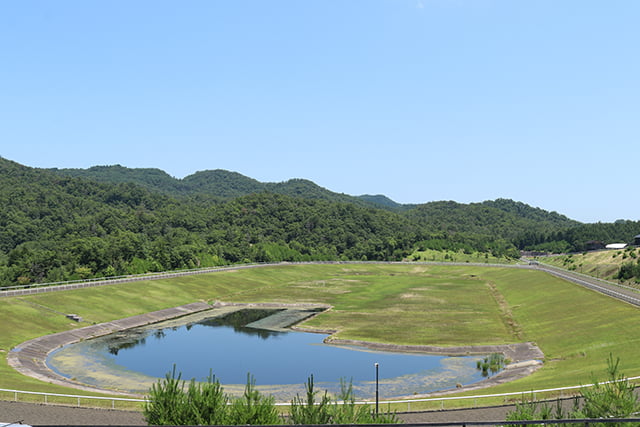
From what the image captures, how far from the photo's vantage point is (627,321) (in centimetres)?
6888

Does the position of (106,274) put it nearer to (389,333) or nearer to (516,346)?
(389,333)

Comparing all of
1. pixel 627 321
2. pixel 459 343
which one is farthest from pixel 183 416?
pixel 627 321

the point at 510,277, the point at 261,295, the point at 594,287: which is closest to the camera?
the point at 594,287

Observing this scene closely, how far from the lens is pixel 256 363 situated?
7038 cm

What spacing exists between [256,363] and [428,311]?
46610 millimetres

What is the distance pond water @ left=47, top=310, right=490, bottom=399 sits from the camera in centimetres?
5859

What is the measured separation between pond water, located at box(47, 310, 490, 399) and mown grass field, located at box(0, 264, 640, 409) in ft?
18.1

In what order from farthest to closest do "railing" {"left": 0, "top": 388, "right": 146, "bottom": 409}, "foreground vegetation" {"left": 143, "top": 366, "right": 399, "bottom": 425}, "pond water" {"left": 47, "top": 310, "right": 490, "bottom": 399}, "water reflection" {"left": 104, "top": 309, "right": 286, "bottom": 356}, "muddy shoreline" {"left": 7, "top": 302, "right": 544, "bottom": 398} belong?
1. "water reflection" {"left": 104, "top": 309, "right": 286, "bottom": 356}
2. "pond water" {"left": 47, "top": 310, "right": 490, "bottom": 399}
3. "muddy shoreline" {"left": 7, "top": 302, "right": 544, "bottom": 398}
4. "railing" {"left": 0, "top": 388, "right": 146, "bottom": 409}
5. "foreground vegetation" {"left": 143, "top": 366, "right": 399, "bottom": 425}

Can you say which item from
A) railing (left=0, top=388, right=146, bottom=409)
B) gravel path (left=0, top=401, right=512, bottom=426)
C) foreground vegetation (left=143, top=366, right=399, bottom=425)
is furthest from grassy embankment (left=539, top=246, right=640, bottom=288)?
foreground vegetation (left=143, top=366, right=399, bottom=425)

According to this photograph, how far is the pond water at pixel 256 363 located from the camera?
58.6 metres

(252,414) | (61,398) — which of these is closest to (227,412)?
(252,414)

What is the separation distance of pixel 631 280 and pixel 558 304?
35202mm

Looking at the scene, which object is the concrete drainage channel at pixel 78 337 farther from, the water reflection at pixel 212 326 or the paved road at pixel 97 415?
the paved road at pixel 97 415

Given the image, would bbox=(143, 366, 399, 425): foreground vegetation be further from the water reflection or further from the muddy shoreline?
the water reflection
